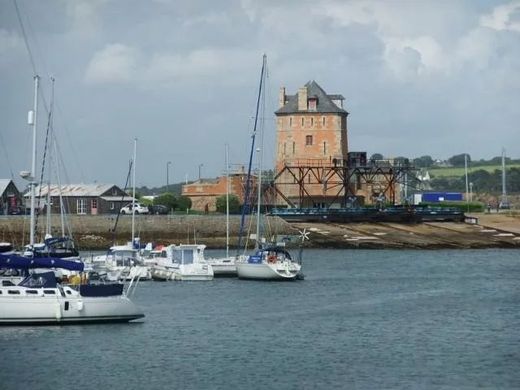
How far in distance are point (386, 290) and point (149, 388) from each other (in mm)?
32826

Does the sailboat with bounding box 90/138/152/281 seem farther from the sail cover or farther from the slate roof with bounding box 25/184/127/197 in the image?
the slate roof with bounding box 25/184/127/197

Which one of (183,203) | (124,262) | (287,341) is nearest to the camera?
(287,341)

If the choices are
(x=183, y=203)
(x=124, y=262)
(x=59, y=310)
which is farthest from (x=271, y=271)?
(x=183, y=203)

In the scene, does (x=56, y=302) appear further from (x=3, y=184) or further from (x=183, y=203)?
(x=183, y=203)

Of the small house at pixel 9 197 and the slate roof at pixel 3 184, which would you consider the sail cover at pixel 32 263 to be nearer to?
the small house at pixel 9 197

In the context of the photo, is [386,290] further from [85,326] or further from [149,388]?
[149,388]

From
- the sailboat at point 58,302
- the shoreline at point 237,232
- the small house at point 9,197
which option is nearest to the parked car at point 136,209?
the shoreline at point 237,232

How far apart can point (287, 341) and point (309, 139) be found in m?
83.0

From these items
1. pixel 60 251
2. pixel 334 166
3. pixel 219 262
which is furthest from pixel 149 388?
pixel 334 166

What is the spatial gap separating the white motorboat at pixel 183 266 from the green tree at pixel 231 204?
48320mm

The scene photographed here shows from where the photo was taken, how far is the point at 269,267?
7444cm

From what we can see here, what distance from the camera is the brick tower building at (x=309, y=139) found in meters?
133

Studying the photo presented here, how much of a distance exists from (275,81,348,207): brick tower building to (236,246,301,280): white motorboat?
56.5m

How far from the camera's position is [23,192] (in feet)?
452
